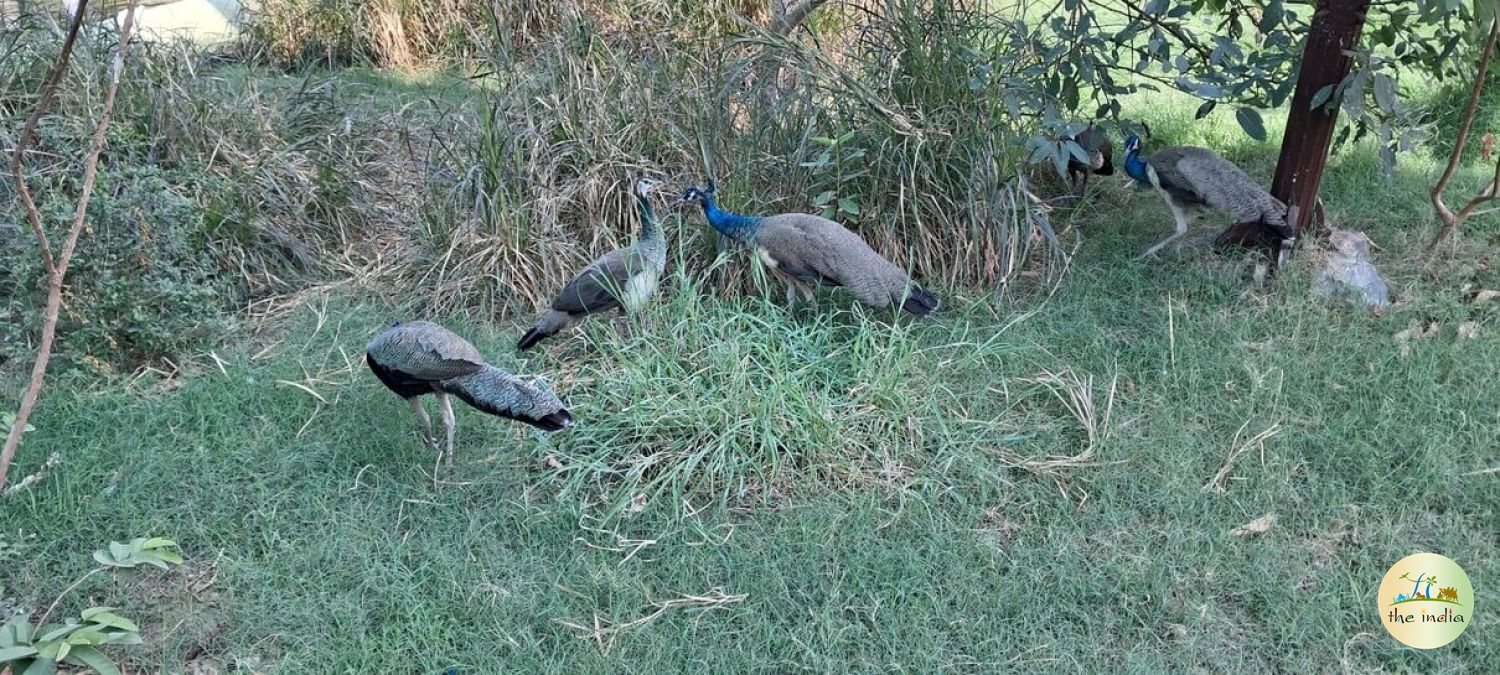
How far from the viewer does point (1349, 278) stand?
4629mm

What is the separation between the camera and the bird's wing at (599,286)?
444cm

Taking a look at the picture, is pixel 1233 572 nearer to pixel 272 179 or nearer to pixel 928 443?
pixel 928 443

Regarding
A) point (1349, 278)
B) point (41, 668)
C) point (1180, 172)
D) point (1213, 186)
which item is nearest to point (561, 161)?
point (1180, 172)

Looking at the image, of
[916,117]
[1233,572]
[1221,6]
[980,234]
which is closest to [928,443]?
[1233,572]

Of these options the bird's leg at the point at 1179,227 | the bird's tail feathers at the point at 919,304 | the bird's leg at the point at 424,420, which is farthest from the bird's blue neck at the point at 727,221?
the bird's leg at the point at 1179,227

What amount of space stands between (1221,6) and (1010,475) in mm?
2620

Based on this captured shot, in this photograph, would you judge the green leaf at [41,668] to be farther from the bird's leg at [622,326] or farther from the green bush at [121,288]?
the bird's leg at [622,326]

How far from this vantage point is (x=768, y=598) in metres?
3.27

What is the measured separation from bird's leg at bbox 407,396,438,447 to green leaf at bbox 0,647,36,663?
66.6 inches

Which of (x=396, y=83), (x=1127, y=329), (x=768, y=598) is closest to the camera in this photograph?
(x=768, y=598)

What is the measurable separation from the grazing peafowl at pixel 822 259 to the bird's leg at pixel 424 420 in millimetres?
1525

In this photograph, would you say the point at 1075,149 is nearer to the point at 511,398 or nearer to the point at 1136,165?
the point at 1136,165

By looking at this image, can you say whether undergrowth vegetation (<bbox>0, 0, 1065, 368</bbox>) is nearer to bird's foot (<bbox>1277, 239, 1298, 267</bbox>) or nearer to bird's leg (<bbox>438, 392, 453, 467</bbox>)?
bird's foot (<bbox>1277, 239, 1298, 267</bbox>)

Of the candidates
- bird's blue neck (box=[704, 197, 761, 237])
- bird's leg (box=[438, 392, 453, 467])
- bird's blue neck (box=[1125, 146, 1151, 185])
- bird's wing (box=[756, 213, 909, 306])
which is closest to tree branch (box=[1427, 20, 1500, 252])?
bird's blue neck (box=[1125, 146, 1151, 185])
